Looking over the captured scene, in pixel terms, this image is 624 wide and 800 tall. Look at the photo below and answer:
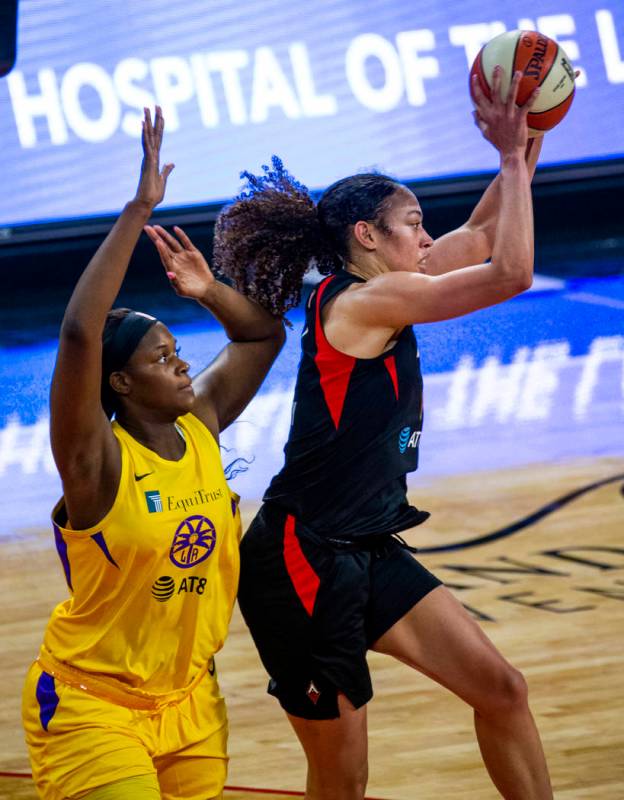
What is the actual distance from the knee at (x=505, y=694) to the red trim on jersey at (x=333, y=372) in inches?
27.1

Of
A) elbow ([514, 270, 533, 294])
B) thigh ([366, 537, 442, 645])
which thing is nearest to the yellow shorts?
thigh ([366, 537, 442, 645])

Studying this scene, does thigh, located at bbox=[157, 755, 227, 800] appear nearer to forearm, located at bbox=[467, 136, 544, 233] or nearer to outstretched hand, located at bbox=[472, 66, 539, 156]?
outstretched hand, located at bbox=[472, 66, 539, 156]

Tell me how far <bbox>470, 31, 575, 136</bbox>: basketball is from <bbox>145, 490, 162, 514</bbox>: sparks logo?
1.26 m

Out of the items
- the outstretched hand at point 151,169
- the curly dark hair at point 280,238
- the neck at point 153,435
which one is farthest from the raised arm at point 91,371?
the curly dark hair at point 280,238

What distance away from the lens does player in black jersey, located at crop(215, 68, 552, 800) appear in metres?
3.28

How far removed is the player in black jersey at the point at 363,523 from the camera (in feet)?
10.8

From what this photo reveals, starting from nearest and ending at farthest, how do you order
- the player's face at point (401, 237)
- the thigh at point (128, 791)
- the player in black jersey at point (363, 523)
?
the thigh at point (128, 791) → the player in black jersey at point (363, 523) → the player's face at point (401, 237)

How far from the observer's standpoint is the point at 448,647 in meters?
3.30

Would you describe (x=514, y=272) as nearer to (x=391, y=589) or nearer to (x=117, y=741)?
(x=391, y=589)

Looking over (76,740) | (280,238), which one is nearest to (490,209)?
(280,238)

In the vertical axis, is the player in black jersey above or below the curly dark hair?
below

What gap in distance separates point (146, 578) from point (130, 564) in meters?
0.05

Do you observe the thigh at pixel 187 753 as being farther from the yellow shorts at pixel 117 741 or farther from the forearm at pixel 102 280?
the forearm at pixel 102 280

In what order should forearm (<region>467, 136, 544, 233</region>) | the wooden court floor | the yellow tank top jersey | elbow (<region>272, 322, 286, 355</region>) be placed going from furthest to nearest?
the wooden court floor → forearm (<region>467, 136, 544, 233</region>) → elbow (<region>272, 322, 286, 355</region>) → the yellow tank top jersey
